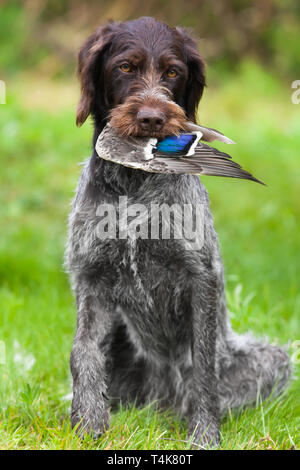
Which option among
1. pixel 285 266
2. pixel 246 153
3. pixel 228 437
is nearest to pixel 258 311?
pixel 285 266

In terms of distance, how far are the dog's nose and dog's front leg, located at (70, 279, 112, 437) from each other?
3.10ft

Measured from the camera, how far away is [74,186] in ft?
27.2

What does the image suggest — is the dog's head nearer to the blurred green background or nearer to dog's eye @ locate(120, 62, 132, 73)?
dog's eye @ locate(120, 62, 132, 73)

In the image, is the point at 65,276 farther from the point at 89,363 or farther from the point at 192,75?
the point at 192,75

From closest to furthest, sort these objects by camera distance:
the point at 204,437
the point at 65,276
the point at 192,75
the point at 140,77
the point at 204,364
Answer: the point at 140,77 < the point at 204,437 < the point at 204,364 < the point at 192,75 < the point at 65,276

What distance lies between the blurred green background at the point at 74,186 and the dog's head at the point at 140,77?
47cm

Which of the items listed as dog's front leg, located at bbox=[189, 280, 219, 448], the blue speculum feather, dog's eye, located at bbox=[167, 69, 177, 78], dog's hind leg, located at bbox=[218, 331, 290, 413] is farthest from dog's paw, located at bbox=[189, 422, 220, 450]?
dog's eye, located at bbox=[167, 69, 177, 78]

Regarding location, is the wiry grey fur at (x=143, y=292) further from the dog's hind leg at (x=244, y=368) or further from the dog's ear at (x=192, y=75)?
the dog's ear at (x=192, y=75)

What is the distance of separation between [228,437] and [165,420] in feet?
1.38

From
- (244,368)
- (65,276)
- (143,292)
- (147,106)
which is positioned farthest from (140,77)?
(65,276)

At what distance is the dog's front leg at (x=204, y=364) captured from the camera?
156 inches

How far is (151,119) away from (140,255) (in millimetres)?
759

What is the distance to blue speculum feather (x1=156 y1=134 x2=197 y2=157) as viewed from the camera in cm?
352

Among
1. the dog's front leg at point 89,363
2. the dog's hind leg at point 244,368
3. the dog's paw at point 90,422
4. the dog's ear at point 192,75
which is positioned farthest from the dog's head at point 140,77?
the dog's paw at point 90,422
